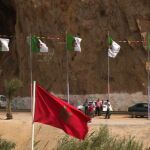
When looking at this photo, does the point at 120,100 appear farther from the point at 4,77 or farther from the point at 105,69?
the point at 4,77

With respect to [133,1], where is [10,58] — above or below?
below

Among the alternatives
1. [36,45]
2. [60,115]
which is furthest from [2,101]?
[60,115]

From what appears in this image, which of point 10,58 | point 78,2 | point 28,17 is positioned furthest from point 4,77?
point 78,2

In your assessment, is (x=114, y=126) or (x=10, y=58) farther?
(x=10, y=58)

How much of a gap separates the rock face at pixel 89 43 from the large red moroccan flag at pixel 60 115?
30.6 metres

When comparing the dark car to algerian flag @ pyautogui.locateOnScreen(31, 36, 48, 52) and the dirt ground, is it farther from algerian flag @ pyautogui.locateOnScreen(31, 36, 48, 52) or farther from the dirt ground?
algerian flag @ pyautogui.locateOnScreen(31, 36, 48, 52)

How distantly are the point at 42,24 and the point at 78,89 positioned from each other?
6.77 m

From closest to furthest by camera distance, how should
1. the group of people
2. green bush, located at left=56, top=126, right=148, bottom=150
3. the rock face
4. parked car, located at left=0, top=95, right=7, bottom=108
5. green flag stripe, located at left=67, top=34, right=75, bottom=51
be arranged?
green bush, located at left=56, top=126, right=148, bottom=150 < the group of people < green flag stripe, located at left=67, top=34, right=75, bottom=51 < the rock face < parked car, located at left=0, top=95, right=7, bottom=108

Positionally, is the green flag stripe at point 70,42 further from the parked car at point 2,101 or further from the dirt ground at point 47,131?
the parked car at point 2,101

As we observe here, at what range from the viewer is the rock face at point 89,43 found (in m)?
43.6

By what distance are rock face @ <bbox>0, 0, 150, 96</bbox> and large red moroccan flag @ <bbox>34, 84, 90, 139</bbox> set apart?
3065cm

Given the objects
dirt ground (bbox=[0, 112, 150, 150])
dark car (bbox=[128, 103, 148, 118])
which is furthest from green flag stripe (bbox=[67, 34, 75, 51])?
dirt ground (bbox=[0, 112, 150, 150])

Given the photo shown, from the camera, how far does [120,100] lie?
142 feet

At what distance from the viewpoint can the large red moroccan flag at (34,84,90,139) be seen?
1231cm
